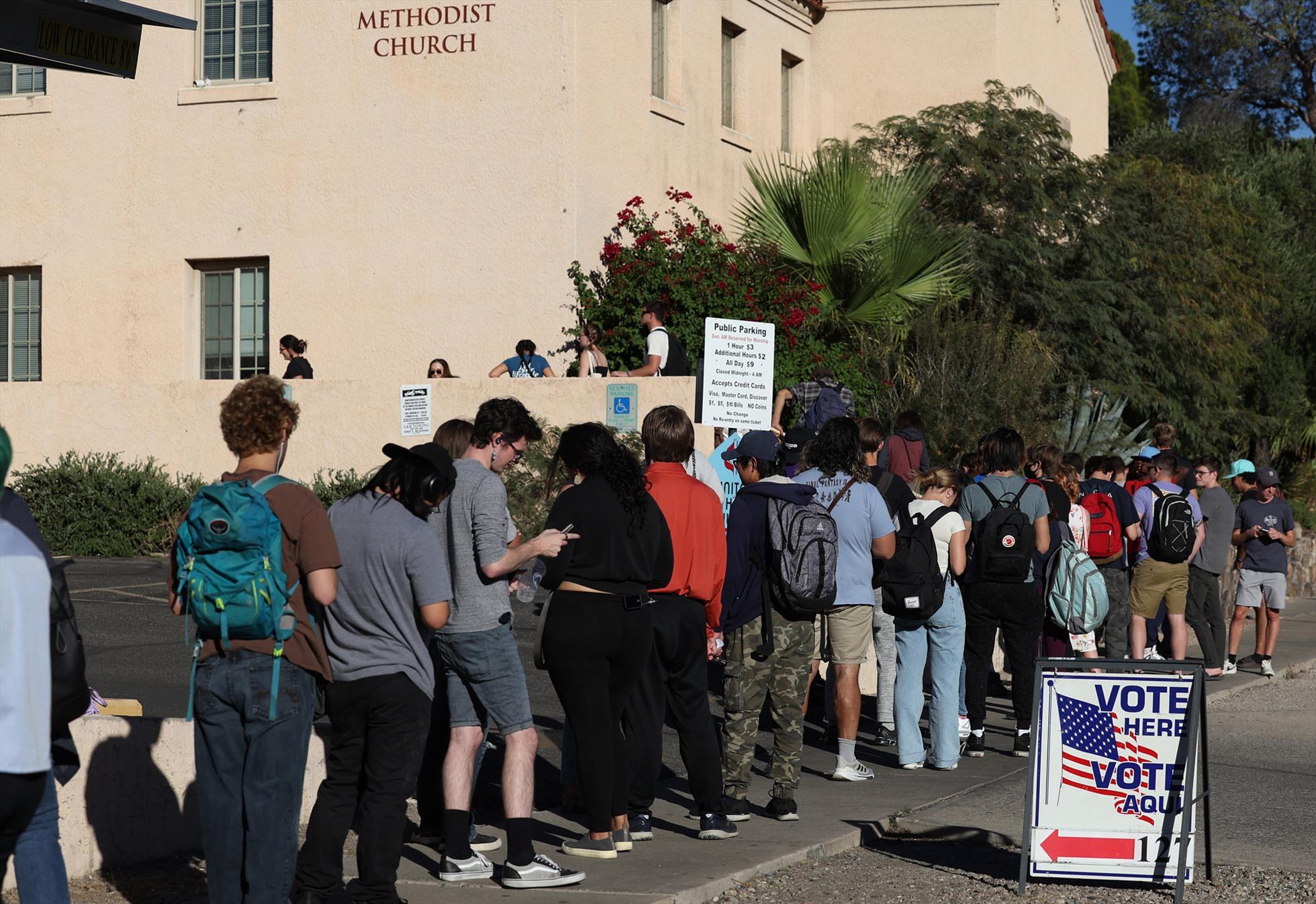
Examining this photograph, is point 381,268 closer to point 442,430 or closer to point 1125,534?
point 1125,534

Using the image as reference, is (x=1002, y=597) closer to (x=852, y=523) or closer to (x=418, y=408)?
(x=852, y=523)

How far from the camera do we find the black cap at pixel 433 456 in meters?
5.92

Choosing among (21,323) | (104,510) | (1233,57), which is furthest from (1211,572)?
(1233,57)

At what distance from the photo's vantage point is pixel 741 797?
7.75 meters

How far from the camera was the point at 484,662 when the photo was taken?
637 centimetres

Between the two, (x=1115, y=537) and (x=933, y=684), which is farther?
(x=1115, y=537)

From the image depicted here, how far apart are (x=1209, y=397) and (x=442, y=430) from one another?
18.9 m

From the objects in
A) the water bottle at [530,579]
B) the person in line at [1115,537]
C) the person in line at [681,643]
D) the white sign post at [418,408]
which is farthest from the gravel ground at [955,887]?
the white sign post at [418,408]

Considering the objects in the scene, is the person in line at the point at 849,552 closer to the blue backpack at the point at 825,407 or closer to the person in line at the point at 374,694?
the person in line at the point at 374,694

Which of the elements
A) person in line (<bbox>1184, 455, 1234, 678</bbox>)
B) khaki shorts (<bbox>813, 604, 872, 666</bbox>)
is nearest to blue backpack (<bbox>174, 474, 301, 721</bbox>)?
khaki shorts (<bbox>813, 604, 872, 666</bbox>)

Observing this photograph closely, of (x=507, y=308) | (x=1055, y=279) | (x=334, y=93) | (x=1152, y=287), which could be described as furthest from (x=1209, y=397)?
(x=334, y=93)

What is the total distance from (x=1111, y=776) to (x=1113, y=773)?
16 millimetres

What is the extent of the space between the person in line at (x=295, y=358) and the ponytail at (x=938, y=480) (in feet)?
32.6

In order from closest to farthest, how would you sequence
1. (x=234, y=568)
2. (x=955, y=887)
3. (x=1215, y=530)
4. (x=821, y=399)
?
(x=234, y=568) < (x=955, y=887) < (x=821, y=399) < (x=1215, y=530)
